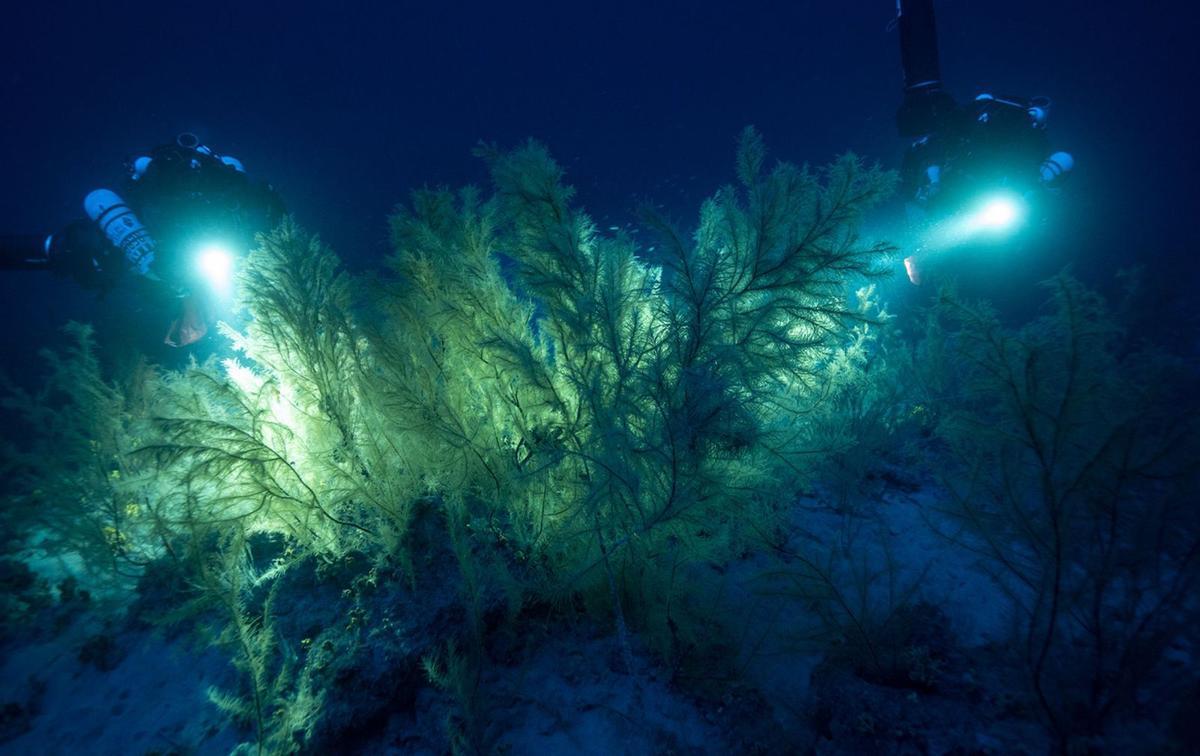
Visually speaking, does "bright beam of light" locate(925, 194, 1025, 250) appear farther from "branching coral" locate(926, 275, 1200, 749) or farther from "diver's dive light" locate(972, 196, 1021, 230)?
"branching coral" locate(926, 275, 1200, 749)

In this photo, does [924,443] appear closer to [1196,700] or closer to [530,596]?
[1196,700]

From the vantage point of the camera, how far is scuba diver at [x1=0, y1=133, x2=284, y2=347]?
578cm

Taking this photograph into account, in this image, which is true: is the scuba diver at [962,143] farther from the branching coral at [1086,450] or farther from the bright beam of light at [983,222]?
the branching coral at [1086,450]

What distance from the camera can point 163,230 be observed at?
6.13 meters

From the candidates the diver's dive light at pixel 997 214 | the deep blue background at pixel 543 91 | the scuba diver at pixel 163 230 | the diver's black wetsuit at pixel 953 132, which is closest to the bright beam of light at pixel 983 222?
the diver's dive light at pixel 997 214

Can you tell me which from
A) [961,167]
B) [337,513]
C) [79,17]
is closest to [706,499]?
[337,513]

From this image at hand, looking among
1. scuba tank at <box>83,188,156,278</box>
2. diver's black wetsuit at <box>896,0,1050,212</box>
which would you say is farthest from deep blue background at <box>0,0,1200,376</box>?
diver's black wetsuit at <box>896,0,1050,212</box>

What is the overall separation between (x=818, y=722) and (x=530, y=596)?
2230 millimetres

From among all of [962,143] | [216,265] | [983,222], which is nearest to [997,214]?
[983,222]

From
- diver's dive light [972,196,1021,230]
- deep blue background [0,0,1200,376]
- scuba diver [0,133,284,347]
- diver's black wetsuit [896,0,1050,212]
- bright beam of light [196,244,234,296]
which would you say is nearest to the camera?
bright beam of light [196,244,234,296]

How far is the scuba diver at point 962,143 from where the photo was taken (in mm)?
6043

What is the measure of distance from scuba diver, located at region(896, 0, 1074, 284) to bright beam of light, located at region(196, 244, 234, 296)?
31.0 ft

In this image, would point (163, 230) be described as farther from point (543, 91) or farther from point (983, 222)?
point (543, 91)

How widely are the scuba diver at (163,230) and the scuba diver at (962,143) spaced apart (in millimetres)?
9781
